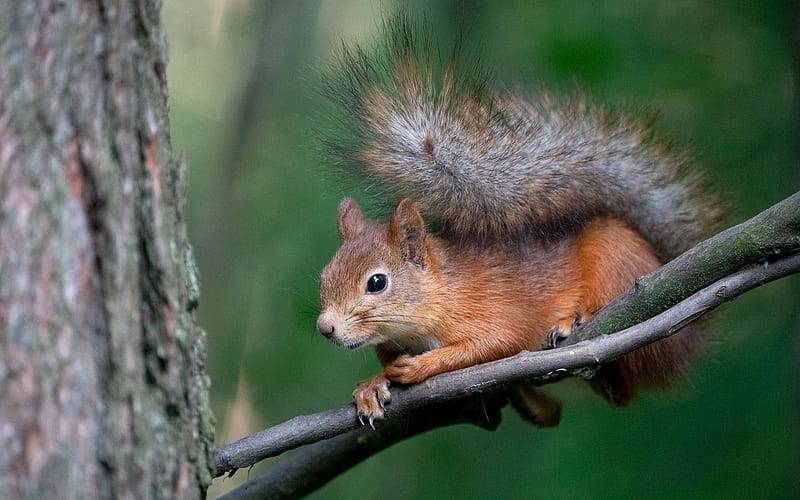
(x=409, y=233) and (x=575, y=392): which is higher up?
(x=409, y=233)

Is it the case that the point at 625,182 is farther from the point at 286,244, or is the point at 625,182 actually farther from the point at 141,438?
the point at 141,438

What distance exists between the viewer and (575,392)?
3.17 m

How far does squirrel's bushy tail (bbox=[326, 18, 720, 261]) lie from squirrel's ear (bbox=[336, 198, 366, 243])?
0.13 metres

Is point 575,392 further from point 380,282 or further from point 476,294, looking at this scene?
point 380,282

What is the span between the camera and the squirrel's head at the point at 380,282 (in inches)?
101

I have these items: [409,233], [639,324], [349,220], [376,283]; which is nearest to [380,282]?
[376,283]

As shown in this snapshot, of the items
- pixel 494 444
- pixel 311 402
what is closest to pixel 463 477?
pixel 494 444

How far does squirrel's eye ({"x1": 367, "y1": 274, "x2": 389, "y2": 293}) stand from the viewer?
265cm

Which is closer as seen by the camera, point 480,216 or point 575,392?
point 480,216

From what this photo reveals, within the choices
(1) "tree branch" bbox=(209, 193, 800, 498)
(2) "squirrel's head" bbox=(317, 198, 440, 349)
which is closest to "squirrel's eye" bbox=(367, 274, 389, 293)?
(2) "squirrel's head" bbox=(317, 198, 440, 349)

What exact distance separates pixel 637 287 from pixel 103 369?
4.65 feet

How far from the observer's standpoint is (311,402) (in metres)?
3.92

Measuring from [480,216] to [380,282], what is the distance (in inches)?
15.8

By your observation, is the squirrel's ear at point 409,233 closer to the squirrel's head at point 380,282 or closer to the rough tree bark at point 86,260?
the squirrel's head at point 380,282
